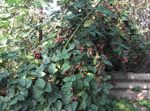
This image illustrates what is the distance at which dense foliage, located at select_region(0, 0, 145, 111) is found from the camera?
13.0ft

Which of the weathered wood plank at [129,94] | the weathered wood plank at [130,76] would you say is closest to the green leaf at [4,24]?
the weathered wood plank at [130,76]

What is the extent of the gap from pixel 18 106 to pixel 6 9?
1.41 m

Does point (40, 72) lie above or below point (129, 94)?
above

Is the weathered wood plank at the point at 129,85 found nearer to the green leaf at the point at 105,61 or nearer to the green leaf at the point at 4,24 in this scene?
the green leaf at the point at 105,61

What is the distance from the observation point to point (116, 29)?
4738 mm

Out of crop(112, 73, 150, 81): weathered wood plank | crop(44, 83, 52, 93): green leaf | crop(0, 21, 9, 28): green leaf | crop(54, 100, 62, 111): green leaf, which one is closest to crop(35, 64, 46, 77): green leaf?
crop(44, 83, 52, 93): green leaf

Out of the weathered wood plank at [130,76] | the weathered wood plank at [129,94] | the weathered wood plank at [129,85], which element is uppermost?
the weathered wood plank at [130,76]

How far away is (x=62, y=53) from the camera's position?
410 centimetres

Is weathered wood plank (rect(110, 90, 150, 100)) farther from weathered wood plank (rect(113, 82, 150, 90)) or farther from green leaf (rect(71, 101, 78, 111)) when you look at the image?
green leaf (rect(71, 101, 78, 111))

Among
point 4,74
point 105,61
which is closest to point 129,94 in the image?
point 105,61

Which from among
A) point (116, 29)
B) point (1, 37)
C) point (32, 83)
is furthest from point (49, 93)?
point (116, 29)

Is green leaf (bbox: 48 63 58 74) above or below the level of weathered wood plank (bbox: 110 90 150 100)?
above

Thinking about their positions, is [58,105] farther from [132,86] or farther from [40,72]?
[132,86]

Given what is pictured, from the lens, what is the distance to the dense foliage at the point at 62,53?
396cm
